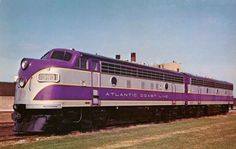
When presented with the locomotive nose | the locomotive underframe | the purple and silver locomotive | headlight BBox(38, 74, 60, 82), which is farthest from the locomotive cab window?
the locomotive nose

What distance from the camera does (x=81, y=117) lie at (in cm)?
1620

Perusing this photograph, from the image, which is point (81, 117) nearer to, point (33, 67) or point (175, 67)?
point (33, 67)

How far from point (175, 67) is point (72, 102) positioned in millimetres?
43502

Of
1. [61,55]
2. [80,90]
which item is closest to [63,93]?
[80,90]

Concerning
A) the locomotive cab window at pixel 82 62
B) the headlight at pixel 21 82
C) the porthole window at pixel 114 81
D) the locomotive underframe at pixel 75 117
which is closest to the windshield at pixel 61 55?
the locomotive cab window at pixel 82 62

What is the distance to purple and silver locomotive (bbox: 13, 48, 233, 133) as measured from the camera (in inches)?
577

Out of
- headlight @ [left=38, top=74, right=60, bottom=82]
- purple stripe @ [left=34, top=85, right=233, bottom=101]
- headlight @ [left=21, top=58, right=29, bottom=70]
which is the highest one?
headlight @ [left=21, top=58, right=29, bottom=70]

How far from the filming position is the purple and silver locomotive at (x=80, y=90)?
14.6 metres

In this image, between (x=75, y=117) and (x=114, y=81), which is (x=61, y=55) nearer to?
(x=75, y=117)

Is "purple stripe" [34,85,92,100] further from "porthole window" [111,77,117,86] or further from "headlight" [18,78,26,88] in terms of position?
"porthole window" [111,77,117,86]

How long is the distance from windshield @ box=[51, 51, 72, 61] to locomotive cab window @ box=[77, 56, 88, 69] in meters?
0.53

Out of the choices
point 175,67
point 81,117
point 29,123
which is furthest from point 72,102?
point 175,67

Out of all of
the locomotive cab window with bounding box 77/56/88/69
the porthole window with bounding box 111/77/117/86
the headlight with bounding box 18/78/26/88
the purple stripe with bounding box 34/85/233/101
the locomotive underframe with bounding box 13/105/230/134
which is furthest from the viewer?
the porthole window with bounding box 111/77/117/86

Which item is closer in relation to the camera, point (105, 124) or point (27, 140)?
point (27, 140)
